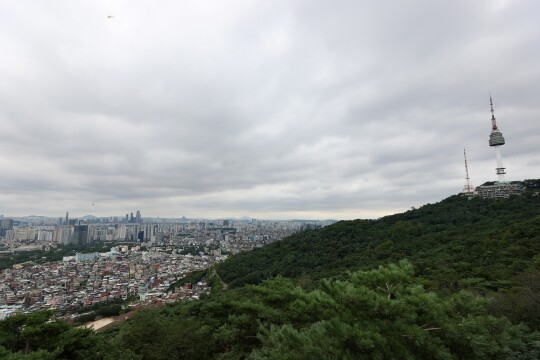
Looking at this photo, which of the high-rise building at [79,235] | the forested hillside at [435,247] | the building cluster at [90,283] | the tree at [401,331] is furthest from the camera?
the high-rise building at [79,235]

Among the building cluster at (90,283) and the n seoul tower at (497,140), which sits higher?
the n seoul tower at (497,140)

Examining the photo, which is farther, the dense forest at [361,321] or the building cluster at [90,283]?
the building cluster at [90,283]

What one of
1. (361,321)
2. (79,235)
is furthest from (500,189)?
(79,235)

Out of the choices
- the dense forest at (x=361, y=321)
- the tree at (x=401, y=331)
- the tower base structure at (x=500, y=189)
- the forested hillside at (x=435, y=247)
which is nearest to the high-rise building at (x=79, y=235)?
the forested hillside at (x=435, y=247)

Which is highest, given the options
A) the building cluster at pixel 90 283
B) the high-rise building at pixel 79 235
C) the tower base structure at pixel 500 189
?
the tower base structure at pixel 500 189

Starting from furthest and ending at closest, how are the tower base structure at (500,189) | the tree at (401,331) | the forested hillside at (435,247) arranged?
the tower base structure at (500,189) < the forested hillside at (435,247) < the tree at (401,331)

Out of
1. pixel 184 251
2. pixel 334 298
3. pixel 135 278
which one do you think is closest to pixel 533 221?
pixel 334 298

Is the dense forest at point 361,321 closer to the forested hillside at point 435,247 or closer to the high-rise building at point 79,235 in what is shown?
the forested hillside at point 435,247

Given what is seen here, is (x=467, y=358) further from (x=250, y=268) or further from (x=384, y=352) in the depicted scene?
(x=250, y=268)
